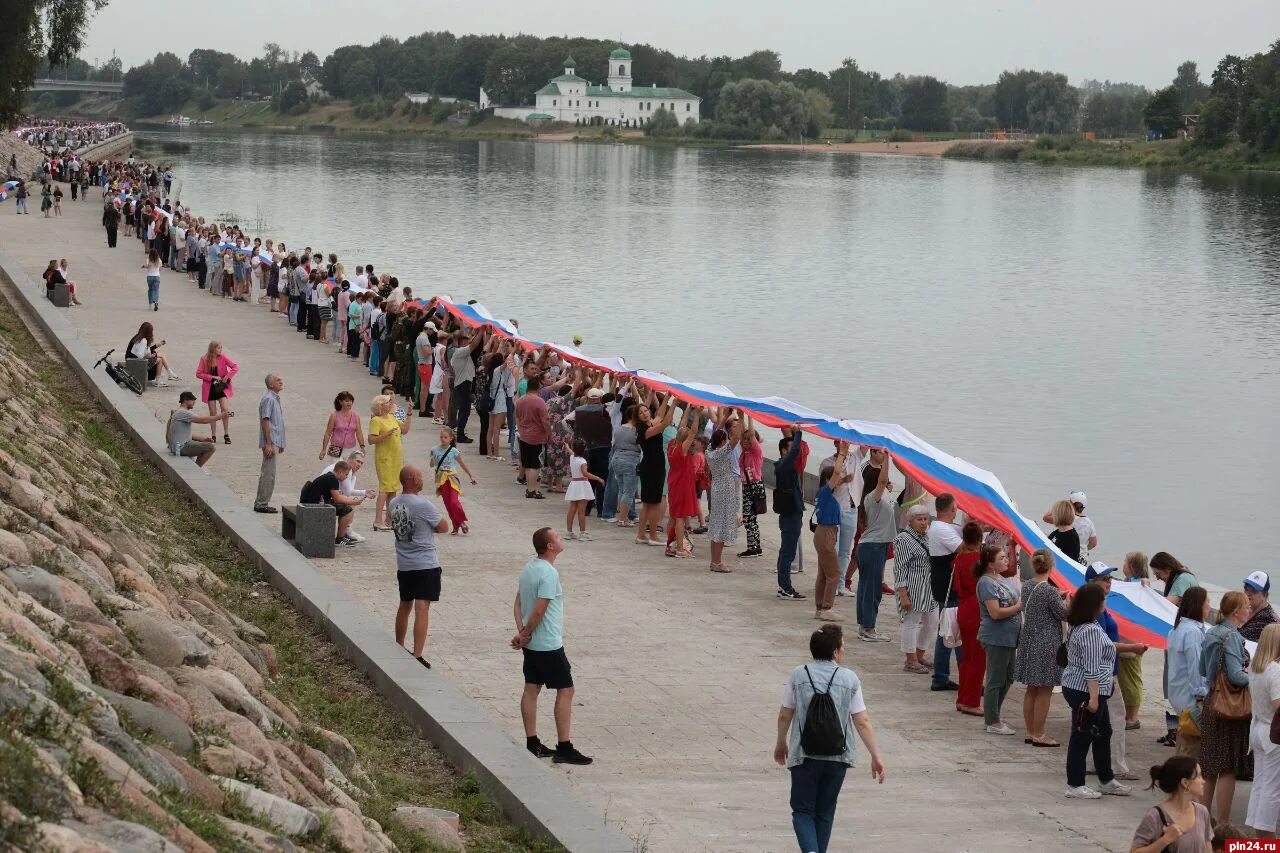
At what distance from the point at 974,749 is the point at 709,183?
115568 mm

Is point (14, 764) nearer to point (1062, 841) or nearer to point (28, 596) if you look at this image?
point (28, 596)

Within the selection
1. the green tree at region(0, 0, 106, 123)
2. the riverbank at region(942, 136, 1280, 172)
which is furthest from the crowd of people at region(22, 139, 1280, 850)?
the riverbank at region(942, 136, 1280, 172)

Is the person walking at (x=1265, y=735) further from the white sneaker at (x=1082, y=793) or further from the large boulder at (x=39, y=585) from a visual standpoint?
the large boulder at (x=39, y=585)

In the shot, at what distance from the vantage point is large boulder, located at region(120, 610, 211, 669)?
8625 millimetres

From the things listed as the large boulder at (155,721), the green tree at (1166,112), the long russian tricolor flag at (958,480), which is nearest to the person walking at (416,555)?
the large boulder at (155,721)

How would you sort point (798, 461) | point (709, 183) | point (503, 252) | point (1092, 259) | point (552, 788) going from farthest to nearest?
1. point (709, 183)
2. point (1092, 259)
3. point (503, 252)
4. point (798, 461)
5. point (552, 788)

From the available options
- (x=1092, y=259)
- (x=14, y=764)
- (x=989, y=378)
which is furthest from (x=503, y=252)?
(x=14, y=764)

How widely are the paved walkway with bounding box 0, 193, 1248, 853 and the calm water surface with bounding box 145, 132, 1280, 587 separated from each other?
815 cm

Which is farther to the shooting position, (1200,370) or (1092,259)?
(1092,259)

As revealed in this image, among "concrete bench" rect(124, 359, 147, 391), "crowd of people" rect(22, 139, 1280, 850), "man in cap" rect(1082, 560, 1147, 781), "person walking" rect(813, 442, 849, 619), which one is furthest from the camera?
"concrete bench" rect(124, 359, 147, 391)

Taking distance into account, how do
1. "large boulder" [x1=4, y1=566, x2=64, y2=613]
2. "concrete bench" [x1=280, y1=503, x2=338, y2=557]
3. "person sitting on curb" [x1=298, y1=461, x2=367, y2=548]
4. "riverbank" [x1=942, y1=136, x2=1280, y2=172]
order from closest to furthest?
1. "large boulder" [x1=4, y1=566, x2=64, y2=613]
2. "concrete bench" [x1=280, y1=503, x2=338, y2=557]
3. "person sitting on curb" [x1=298, y1=461, x2=367, y2=548]
4. "riverbank" [x1=942, y1=136, x2=1280, y2=172]

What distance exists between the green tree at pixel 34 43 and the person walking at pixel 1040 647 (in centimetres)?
4159

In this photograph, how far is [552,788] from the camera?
9266 mm

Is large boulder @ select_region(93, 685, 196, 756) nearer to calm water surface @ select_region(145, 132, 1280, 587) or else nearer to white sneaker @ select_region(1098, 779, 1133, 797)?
white sneaker @ select_region(1098, 779, 1133, 797)
